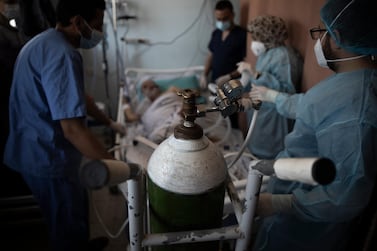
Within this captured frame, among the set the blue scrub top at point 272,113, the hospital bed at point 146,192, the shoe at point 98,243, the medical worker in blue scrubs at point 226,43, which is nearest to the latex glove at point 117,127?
the shoe at point 98,243

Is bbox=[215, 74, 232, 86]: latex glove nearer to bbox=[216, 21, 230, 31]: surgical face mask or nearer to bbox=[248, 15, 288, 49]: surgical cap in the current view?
bbox=[248, 15, 288, 49]: surgical cap

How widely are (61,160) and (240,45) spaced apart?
1.90 meters

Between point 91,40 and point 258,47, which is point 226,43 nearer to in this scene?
point 258,47

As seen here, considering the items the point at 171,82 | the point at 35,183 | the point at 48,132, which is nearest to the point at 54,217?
the point at 35,183

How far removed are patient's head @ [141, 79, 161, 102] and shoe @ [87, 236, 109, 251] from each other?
1.26 metres

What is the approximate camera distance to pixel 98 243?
1.78 m

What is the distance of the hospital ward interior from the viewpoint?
2.04 ft

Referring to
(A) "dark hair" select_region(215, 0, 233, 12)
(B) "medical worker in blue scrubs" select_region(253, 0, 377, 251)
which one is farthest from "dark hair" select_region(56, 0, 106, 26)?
(A) "dark hair" select_region(215, 0, 233, 12)

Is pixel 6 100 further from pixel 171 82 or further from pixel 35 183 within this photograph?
pixel 171 82

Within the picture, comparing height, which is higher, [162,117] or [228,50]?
[228,50]

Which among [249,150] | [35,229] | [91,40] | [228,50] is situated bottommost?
[35,229]

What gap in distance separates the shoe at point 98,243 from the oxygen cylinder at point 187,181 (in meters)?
1.25

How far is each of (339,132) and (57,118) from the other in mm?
929

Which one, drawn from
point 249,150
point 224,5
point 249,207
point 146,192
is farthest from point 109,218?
point 224,5
